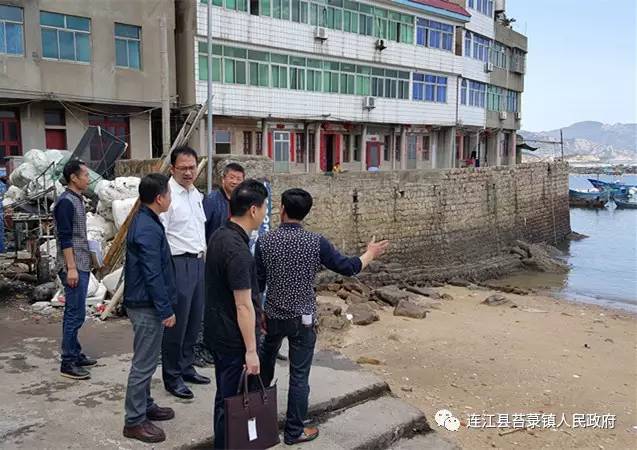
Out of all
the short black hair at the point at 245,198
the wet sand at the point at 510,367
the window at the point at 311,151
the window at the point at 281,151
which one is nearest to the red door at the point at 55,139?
the window at the point at 281,151

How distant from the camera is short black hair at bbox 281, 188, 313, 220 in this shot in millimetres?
3600

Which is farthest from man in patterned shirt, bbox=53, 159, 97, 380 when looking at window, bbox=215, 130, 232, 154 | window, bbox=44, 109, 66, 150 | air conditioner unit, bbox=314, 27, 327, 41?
air conditioner unit, bbox=314, 27, 327, 41

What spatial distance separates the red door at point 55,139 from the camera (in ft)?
58.7

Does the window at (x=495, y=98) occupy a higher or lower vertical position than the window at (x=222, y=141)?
higher

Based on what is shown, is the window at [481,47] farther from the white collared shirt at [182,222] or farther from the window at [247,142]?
the white collared shirt at [182,222]

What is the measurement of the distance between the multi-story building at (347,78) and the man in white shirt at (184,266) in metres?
15.3

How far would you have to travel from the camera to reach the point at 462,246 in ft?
67.1

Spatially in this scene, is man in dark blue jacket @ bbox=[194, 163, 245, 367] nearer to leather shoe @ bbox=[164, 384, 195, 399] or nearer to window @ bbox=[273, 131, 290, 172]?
leather shoe @ bbox=[164, 384, 195, 399]

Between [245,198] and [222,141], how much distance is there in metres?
18.3

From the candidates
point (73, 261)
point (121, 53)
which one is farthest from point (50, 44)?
point (73, 261)

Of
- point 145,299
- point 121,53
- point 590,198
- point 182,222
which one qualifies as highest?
point 121,53

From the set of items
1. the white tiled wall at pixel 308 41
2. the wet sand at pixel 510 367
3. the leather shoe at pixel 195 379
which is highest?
the white tiled wall at pixel 308 41

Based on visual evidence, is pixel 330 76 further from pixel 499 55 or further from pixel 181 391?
pixel 181 391

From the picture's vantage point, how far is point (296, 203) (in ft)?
11.8
